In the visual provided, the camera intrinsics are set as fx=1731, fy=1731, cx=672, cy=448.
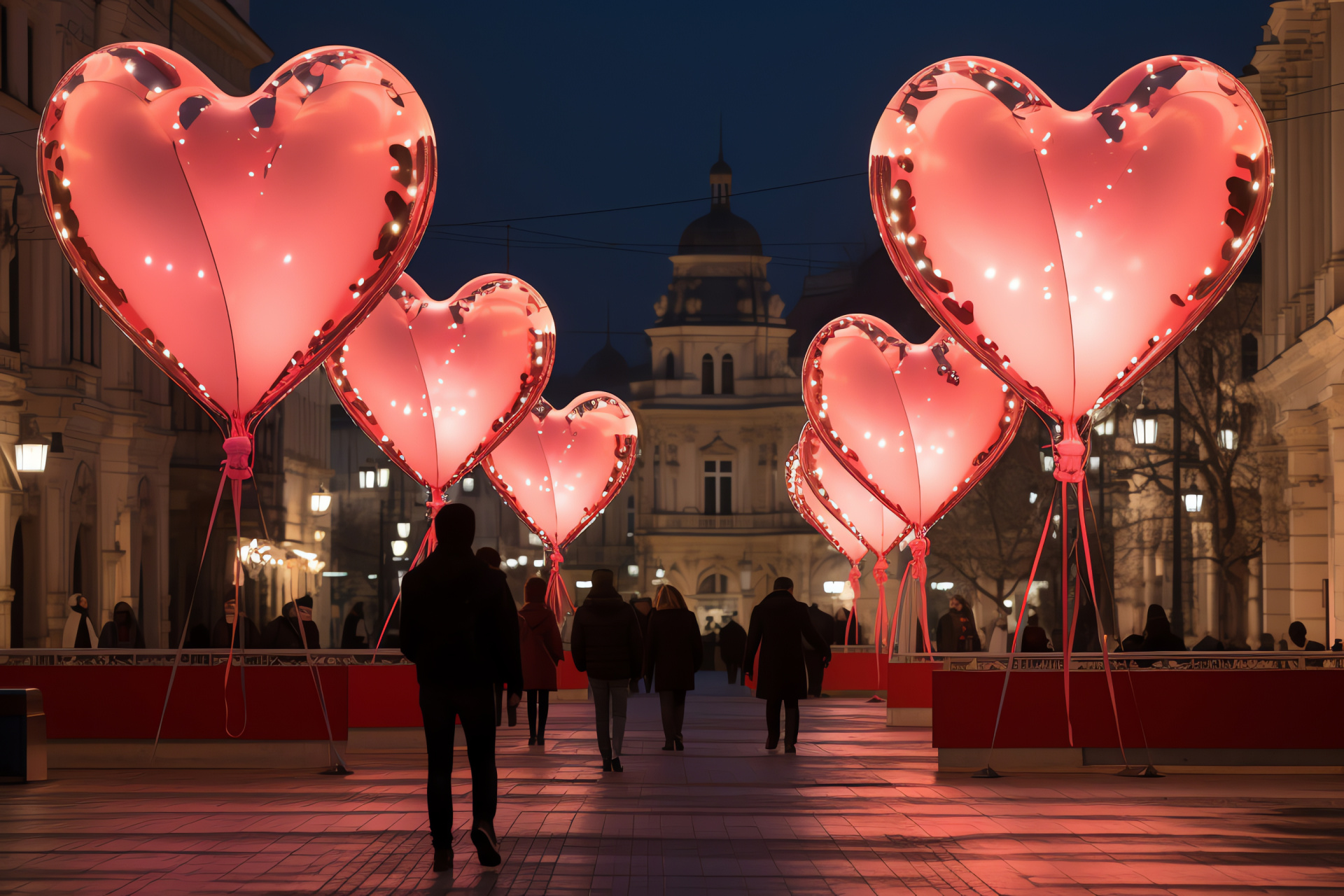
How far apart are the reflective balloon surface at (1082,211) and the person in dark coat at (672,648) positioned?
15.1ft

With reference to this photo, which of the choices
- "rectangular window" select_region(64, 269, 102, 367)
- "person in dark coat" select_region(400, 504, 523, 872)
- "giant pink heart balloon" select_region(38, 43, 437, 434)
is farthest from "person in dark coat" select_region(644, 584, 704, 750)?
"rectangular window" select_region(64, 269, 102, 367)

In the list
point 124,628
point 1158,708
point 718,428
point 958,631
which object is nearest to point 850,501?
point 958,631

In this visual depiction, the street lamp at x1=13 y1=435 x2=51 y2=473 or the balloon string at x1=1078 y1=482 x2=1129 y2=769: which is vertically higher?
the street lamp at x1=13 y1=435 x2=51 y2=473

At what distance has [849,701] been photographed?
98.8 feet

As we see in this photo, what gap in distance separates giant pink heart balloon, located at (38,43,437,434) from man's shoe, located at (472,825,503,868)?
560 centimetres

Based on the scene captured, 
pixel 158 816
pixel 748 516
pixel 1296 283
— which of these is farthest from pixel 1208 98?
pixel 748 516

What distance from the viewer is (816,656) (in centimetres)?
2956

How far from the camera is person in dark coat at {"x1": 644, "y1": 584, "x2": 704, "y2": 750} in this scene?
56.6 ft

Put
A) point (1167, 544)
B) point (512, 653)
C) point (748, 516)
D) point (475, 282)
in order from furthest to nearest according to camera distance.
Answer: point (748, 516) → point (1167, 544) → point (475, 282) → point (512, 653)

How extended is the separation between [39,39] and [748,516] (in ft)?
185

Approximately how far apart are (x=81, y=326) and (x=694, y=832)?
2568 cm

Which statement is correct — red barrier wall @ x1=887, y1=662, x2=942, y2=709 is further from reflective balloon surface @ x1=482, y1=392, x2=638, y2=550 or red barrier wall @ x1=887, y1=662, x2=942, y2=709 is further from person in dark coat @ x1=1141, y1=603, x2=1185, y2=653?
reflective balloon surface @ x1=482, y1=392, x2=638, y2=550

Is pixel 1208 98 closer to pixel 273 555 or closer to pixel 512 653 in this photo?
pixel 512 653

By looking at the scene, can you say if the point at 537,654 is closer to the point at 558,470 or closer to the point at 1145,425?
the point at 558,470
